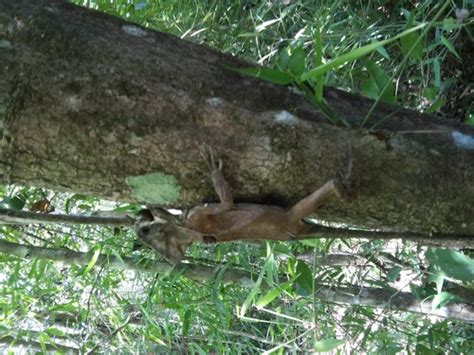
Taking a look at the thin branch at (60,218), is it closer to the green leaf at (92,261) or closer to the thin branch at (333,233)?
the thin branch at (333,233)

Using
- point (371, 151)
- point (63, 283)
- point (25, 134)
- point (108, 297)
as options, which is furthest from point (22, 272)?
point (371, 151)

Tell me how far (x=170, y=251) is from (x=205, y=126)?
0.43 m

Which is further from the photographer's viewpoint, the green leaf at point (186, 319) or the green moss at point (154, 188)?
the green leaf at point (186, 319)

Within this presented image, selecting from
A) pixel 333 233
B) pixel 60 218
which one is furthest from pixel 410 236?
pixel 60 218

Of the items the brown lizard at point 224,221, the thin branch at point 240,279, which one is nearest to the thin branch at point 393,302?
the thin branch at point 240,279

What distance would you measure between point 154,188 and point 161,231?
254 millimetres

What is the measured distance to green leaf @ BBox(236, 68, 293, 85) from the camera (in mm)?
1179

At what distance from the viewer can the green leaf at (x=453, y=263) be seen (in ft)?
5.67

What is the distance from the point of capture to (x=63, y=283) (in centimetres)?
295

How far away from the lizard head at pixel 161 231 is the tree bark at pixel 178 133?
5.7 inches

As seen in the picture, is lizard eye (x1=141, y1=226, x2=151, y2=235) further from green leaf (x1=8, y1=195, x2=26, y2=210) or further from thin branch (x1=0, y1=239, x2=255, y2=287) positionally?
thin branch (x1=0, y1=239, x2=255, y2=287)

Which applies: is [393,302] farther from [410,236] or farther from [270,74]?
[270,74]

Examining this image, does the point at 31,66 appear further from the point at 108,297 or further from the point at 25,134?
the point at 108,297

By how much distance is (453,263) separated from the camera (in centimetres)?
175
